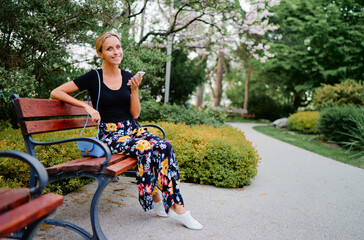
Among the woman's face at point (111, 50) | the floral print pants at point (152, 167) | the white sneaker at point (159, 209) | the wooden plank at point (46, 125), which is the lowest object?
the white sneaker at point (159, 209)

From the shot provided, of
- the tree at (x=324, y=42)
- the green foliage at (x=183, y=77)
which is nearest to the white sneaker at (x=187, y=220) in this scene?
the green foliage at (x=183, y=77)

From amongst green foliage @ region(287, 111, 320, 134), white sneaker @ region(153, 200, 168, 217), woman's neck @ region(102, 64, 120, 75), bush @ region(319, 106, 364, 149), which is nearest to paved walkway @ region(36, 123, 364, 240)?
white sneaker @ region(153, 200, 168, 217)

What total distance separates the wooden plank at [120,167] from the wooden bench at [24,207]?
62 centimetres

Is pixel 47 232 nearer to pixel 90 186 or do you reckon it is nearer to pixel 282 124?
pixel 90 186

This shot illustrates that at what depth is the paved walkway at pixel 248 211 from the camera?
2549 millimetres

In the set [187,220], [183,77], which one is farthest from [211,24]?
[187,220]

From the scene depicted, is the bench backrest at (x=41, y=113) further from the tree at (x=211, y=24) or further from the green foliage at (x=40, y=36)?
the tree at (x=211, y=24)

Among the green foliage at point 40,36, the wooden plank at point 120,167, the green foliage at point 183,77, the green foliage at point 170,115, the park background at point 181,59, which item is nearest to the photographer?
the wooden plank at point 120,167

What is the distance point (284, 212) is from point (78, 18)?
13.6ft

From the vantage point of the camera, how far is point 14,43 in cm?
448

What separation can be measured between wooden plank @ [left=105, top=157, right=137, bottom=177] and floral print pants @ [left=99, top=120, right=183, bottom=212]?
9cm

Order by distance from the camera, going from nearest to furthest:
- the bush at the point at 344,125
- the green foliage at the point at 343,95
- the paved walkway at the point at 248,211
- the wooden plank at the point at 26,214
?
the wooden plank at the point at 26,214
the paved walkway at the point at 248,211
the bush at the point at 344,125
the green foliage at the point at 343,95

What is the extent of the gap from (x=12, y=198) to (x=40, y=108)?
125 centimetres

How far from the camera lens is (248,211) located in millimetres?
3160
